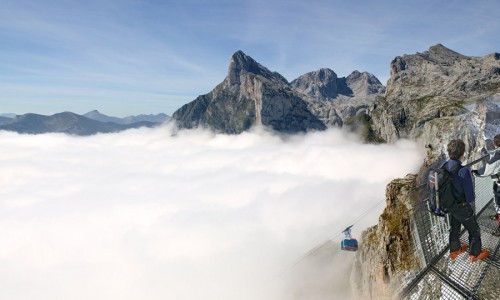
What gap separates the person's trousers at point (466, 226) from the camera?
10.9m

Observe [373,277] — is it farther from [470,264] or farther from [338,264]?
[338,264]

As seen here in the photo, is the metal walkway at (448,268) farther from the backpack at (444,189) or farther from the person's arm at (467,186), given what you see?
the person's arm at (467,186)

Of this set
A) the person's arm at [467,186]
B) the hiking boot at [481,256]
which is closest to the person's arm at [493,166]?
the person's arm at [467,186]

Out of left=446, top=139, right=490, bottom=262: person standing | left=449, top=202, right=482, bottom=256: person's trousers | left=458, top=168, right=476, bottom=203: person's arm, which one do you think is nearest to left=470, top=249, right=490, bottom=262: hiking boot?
left=446, top=139, right=490, bottom=262: person standing

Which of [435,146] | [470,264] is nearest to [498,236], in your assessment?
[470,264]

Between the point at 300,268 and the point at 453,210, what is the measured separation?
142625mm

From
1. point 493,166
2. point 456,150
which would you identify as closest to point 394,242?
point 493,166

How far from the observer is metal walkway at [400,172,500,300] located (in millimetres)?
10844

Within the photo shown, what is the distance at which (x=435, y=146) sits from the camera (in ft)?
503

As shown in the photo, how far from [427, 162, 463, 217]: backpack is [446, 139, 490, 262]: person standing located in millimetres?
70

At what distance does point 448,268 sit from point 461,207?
2.87 meters

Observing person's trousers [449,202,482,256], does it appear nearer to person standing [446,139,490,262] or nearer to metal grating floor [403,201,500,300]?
person standing [446,139,490,262]

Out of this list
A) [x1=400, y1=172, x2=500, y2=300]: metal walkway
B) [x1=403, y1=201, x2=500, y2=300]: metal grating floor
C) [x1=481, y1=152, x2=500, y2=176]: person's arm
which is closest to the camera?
[x1=403, y1=201, x2=500, y2=300]: metal grating floor

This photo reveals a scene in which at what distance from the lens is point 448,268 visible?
483 inches
